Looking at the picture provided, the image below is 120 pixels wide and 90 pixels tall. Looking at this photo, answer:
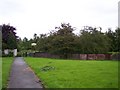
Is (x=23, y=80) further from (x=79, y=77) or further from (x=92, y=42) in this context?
(x=92, y=42)

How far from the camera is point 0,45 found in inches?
2672

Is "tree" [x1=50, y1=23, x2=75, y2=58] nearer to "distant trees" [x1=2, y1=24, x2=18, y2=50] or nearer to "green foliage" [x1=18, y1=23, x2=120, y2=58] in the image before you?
"green foliage" [x1=18, y1=23, x2=120, y2=58]

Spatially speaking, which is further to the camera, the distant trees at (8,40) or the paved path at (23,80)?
the distant trees at (8,40)

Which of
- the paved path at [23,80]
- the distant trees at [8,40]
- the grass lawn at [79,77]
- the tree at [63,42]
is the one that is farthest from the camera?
the distant trees at [8,40]

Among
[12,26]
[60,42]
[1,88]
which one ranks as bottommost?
[1,88]

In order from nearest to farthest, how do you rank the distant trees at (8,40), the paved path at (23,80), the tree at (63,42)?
1. the paved path at (23,80)
2. the tree at (63,42)
3. the distant trees at (8,40)

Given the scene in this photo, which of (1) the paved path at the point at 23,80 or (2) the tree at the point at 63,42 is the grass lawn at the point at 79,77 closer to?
(1) the paved path at the point at 23,80

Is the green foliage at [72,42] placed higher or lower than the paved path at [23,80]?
higher

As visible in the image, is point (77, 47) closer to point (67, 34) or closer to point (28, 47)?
point (67, 34)

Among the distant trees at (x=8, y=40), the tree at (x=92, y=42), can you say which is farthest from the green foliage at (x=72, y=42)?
the distant trees at (x=8, y=40)

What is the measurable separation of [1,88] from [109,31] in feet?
276

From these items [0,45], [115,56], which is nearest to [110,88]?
[115,56]

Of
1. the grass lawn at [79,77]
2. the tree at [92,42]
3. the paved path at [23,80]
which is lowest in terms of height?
the paved path at [23,80]

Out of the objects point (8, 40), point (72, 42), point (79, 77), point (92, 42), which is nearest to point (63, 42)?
point (72, 42)
